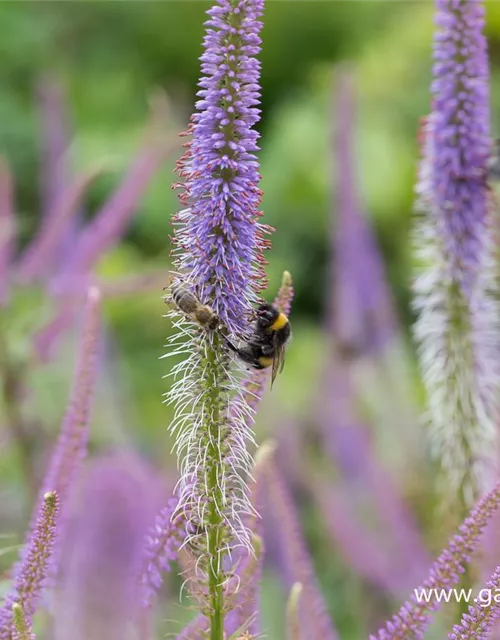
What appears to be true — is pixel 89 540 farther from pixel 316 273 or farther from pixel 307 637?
pixel 316 273

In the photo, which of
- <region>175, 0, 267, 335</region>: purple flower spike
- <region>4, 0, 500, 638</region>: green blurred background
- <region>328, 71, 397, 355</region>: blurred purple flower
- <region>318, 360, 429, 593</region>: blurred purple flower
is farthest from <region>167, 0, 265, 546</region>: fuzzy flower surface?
<region>4, 0, 500, 638</region>: green blurred background

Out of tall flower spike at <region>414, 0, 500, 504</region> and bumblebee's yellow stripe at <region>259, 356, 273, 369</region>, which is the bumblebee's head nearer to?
bumblebee's yellow stripe at <region>259, 356, 273, 369</region>

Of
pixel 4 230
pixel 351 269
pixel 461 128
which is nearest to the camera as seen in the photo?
pixel 461 128

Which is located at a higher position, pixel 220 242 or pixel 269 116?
pixel 220 242

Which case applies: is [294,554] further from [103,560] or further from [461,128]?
[461,128]

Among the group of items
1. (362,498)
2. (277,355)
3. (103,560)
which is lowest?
(362,498)

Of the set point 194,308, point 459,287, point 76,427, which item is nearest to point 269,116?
point 459,287

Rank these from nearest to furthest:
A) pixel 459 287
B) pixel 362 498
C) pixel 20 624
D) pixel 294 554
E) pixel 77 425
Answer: pixel 20 624 < pixel 77 425 < pixel 294 554 < pixel 459 287 < pixel 362 498
